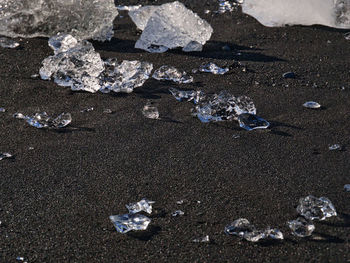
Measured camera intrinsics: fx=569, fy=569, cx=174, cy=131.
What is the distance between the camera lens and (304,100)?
3.42 metres

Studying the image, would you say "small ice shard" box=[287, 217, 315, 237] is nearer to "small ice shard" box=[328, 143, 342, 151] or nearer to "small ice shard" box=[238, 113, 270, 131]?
"small ice shard" box=[328, 143, 342, 151]

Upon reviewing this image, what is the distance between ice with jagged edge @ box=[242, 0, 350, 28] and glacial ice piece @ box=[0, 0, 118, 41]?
122cm

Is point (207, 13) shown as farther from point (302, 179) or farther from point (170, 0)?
point (302, 179)

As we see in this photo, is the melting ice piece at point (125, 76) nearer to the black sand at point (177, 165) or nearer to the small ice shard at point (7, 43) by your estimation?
the black sand at point (177, 165)

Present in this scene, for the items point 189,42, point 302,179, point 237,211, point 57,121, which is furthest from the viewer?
point 189,42

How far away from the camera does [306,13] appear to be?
434 centimetres

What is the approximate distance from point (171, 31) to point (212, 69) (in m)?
0.52

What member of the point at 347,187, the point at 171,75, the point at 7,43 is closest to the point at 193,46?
the point at 171,75

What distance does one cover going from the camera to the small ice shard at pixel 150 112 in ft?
10.8

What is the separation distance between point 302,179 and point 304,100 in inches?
31.6

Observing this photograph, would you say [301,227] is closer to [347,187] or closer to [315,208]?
[315,208]

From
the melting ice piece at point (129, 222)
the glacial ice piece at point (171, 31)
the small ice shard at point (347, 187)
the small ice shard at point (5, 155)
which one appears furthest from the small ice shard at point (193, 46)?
the melting ice piece at point (129, 222)

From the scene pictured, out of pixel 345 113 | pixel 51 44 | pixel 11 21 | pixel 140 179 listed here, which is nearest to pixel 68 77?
pixel 51 44

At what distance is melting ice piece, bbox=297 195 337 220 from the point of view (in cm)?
248
